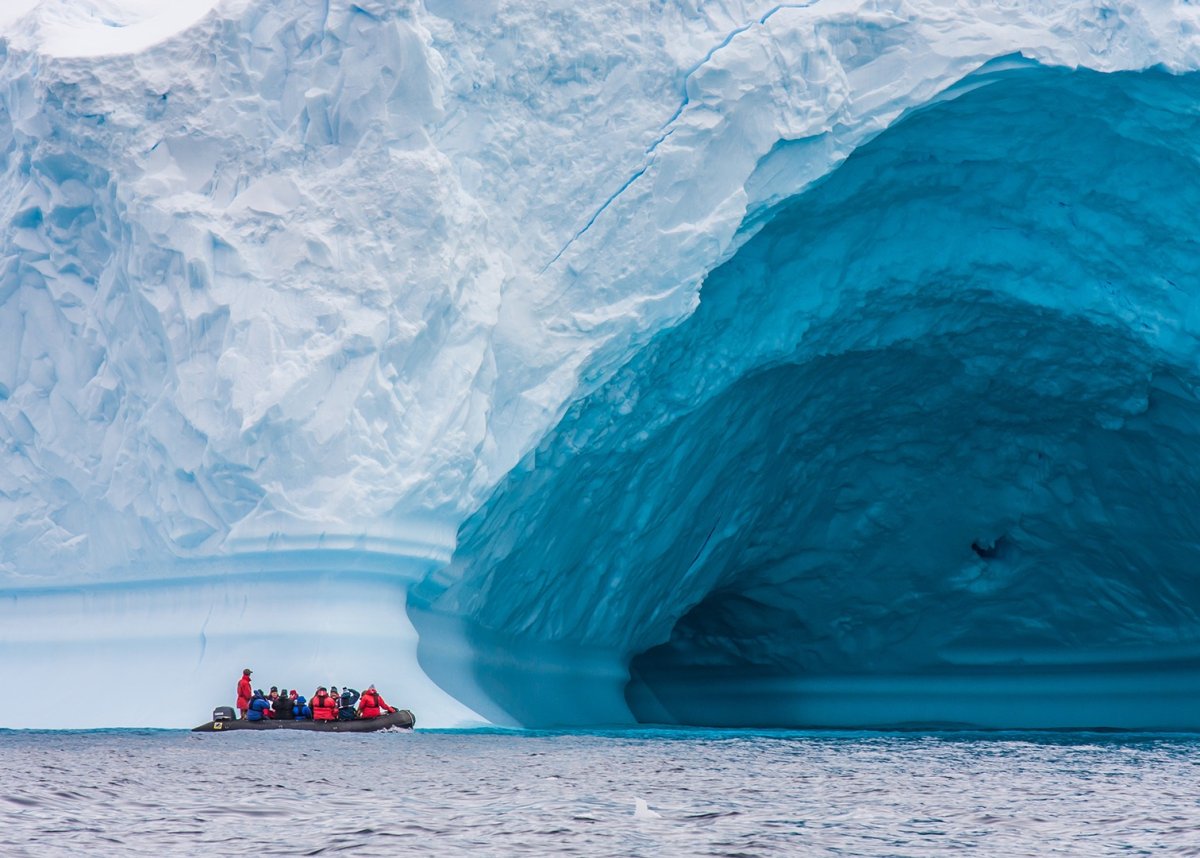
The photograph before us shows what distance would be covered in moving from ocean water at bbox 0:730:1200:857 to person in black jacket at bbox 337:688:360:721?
268mm

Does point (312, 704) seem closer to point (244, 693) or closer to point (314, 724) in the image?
point (314, 724)

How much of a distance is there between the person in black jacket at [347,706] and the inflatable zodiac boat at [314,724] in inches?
1.8

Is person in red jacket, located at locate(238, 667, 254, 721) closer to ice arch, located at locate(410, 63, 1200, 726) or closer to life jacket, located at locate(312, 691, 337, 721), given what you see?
life jacket, located at locate(312, 691, 337, 721)

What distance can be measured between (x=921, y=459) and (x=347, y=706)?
25.2ft

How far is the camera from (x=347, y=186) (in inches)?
441

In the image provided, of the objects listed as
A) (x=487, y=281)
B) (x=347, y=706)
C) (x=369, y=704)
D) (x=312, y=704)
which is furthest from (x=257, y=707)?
(x=487, y=281)

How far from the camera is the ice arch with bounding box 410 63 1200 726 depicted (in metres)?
12.0

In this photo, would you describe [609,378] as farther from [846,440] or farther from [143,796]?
[143,796]

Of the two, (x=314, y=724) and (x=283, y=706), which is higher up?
(x=283, y=706)

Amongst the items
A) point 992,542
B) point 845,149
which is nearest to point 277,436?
point 845,149

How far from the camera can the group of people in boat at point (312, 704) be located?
1002cm

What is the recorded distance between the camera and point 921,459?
15180 mm

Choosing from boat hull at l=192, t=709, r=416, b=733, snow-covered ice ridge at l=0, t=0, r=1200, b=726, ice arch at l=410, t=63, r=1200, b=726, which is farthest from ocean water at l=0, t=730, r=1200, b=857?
ice arch at l=410, t=63, r=1200, b=726

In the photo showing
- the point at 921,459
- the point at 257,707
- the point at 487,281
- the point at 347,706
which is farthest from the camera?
the point at 921,459
